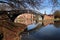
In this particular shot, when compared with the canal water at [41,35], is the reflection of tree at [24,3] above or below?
above

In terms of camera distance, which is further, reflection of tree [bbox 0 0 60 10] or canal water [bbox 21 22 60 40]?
canal water [bbox 21 22 60 40]

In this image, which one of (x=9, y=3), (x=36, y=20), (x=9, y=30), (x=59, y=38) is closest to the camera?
(x=9, y=3)

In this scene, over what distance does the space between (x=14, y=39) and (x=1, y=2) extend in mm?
1599

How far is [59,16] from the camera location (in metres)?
26.0

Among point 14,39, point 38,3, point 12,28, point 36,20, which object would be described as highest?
point 38,3

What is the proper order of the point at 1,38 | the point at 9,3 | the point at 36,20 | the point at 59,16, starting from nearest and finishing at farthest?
the point at 1,38 < the point at 9,3 < the point at 59,16 < the point at 36,20

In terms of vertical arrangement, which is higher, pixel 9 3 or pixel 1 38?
pixel 9 3

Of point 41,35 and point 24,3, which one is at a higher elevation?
point 24,3

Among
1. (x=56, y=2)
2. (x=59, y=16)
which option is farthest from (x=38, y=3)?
(x=59, y=16)

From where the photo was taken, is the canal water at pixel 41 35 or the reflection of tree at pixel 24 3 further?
the canal water at pixel 41 35

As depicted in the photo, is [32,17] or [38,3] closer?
[38,3]

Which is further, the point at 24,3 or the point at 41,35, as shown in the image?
the point at 41,35

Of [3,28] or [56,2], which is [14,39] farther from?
[56,2]

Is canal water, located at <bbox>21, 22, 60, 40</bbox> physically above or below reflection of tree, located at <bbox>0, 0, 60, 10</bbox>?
below
